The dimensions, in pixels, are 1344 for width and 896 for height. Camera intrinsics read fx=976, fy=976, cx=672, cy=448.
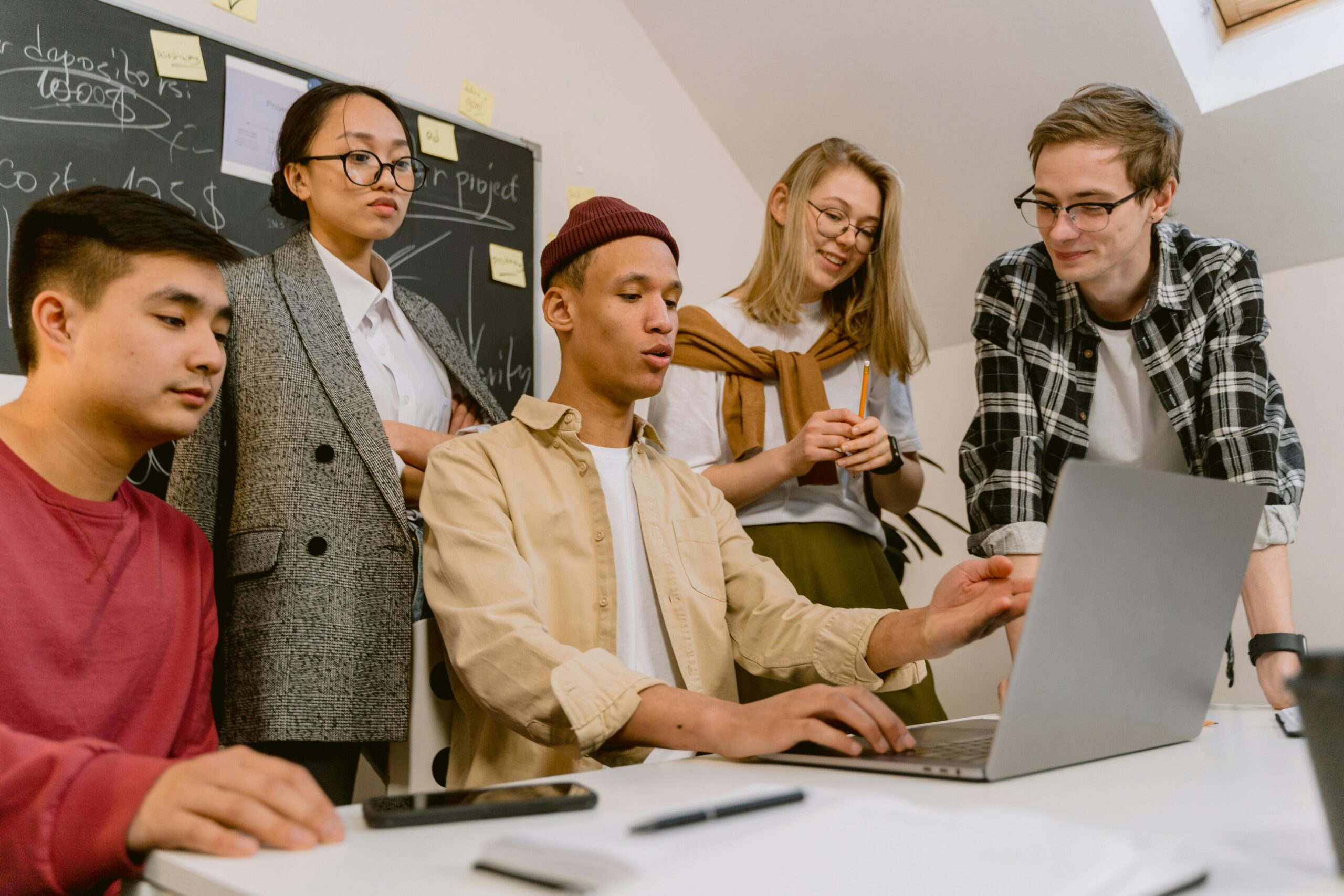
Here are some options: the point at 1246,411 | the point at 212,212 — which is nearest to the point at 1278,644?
the point at 1246,411

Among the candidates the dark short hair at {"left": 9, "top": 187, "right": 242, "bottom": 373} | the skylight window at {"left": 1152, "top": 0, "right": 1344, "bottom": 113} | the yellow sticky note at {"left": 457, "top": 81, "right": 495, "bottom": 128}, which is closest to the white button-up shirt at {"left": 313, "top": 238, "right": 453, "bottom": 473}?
the dark short hair at {"left": 9, "top": 187, "right": 242, "bottom": 373}

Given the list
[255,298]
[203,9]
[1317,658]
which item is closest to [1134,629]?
[1317,658]

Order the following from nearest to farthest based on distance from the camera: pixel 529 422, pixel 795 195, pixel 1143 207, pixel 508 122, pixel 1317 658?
pixel 1317 658
pixel 529 422
pixel 1143 207
pixel 795 195
pixel 508 122

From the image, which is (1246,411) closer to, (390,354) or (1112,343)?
(1112,343)

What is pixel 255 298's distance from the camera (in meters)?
1.47

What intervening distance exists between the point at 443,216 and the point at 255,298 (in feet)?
3.00

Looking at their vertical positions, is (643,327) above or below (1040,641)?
above

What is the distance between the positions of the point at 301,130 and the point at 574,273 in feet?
1.81

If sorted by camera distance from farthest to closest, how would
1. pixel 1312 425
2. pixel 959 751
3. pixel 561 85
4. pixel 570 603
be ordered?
pixel 561 85 → pixel 1312 425 → pixel 570 603 → pixel 959 751

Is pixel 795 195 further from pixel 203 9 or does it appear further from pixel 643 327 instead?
pixel 203 9

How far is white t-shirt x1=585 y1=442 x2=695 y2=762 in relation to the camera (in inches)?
51.3

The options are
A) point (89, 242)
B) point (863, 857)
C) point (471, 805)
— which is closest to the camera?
point (863, 857)

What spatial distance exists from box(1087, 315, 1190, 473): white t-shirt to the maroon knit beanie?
762 mm

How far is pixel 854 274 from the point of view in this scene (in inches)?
77.7
